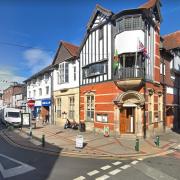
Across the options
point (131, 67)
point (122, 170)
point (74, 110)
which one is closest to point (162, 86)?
point (131, 67)

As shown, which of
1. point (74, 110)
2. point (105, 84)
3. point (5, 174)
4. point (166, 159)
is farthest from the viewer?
point (74, 110)

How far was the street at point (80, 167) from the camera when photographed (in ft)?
27.8

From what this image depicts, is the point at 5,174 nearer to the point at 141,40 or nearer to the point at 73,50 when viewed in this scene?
the point at 141,40

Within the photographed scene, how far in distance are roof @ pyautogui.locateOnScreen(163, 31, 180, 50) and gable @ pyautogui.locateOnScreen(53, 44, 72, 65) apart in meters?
11.5

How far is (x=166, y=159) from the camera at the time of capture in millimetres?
11562

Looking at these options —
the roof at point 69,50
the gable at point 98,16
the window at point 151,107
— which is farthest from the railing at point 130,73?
the roof at point 69,50

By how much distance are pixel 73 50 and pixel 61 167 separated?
17536 mm

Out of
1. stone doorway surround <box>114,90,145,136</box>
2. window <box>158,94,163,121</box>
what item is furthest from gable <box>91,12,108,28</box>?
window <box>158,94,163,121</box>

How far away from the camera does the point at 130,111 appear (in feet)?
61.3

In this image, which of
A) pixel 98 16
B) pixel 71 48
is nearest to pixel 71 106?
pixel 71 48

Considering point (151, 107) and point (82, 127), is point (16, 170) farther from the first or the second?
point (151, 107)

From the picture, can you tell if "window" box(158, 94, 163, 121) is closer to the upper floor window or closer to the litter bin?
the litter bin

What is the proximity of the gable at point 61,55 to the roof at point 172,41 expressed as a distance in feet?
37.9

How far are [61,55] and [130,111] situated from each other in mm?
11877
